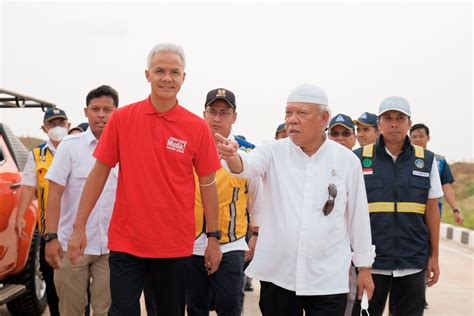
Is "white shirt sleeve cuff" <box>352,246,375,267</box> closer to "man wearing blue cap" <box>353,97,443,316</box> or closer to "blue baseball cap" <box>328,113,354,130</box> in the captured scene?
"man wearing blue cap" <box>353,97,443,316</box>

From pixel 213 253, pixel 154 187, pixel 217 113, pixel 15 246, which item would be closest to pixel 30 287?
pixel 15 246

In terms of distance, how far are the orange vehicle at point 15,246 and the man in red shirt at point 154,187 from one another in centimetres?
212

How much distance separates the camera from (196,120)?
12.4 ft

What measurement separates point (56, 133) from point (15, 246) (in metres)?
1.15

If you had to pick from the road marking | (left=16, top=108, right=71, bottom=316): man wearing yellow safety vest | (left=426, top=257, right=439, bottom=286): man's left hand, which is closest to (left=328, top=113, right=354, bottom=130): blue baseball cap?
(left=426, top=257, right=439, bottom=286): man's left hand

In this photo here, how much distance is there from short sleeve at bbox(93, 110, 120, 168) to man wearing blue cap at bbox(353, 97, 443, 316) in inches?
76.2

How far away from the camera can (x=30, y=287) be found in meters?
6.37

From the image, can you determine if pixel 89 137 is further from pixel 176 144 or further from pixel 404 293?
pixel 404 293

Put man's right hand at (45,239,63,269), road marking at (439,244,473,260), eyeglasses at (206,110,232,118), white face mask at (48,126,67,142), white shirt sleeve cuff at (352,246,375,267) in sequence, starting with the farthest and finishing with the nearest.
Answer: road marking at (439,244,473,260) → white face mask at (48,126,67,142) → eyeglasses at (206,110,232,118) → man's right hand at (45,239,63,269) → white shirt sleeve cuff at (352,246,375,267)

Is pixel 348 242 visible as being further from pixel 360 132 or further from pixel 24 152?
pixel 24 152

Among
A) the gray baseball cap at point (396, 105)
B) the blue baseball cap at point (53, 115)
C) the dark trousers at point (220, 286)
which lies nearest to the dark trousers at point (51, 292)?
the dark trousers at point (220, 286)

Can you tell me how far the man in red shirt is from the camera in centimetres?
360

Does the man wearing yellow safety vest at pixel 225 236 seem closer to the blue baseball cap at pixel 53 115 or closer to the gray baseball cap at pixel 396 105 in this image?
the gray baseball cap at pixel 396 105

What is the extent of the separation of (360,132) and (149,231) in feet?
12.2
